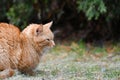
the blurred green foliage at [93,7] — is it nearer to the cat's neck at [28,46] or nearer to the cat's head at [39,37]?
the cat's head at [39,37]

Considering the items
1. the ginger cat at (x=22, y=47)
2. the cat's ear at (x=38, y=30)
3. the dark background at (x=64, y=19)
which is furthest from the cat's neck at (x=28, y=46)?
the dark background at (x=64, y=19)

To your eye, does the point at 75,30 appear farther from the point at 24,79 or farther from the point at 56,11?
the point at 24,79

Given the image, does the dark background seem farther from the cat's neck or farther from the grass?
the cat's neck

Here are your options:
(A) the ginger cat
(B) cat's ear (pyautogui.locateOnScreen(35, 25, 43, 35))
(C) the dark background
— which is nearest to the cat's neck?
(A) the ginger cat

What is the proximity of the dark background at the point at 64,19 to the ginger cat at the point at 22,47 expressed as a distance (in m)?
4.08

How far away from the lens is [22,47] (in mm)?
7062

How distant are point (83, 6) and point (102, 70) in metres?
3.05

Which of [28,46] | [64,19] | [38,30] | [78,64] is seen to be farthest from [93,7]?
[28,46]

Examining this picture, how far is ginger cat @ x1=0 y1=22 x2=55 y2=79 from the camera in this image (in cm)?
686

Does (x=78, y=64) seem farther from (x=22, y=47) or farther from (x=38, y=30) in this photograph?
(x=22, y=47)

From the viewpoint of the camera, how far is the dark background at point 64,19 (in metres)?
11.8

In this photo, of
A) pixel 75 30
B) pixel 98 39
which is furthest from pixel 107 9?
pixel 75 30

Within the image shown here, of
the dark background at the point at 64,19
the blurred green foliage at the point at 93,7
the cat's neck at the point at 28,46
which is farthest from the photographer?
the dark background at the point at 64,19

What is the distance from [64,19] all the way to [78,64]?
4171 millimetres
